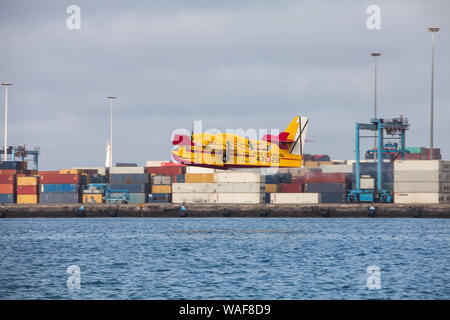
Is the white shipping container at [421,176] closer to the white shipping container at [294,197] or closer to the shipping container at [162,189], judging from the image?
the white shipping container at [294,197]

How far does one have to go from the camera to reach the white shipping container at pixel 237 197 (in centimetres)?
12300

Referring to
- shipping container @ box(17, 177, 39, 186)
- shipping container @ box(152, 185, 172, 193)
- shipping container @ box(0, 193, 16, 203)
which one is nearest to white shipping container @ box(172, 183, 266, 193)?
shipping container @ box(152, 185, 172, 193)

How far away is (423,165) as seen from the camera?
11544cm

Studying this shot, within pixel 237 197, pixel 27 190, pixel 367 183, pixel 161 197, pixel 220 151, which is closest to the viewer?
pixel 220 151

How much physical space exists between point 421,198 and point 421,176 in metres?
4.12

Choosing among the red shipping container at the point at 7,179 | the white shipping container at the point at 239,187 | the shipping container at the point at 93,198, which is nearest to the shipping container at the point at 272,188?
the white shipping container at the point at 239,187

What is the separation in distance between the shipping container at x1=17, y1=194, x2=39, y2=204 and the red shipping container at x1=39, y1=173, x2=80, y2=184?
4.08 meters

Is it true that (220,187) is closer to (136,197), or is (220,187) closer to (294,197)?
(294,197)

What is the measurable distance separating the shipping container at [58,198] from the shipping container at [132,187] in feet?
27.5

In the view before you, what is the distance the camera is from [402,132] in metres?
123

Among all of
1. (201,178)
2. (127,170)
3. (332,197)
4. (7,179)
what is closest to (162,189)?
(127,170)

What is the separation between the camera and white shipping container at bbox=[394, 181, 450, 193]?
115 metres

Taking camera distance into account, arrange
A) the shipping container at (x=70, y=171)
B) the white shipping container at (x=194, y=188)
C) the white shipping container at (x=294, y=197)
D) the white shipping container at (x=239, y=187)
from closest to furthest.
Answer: the white shipping container at (x=294, y=197), the white shipping container at (x=239, y=187), the white shipping container at (x=194, y=188), the shipping container at (x=70, y=171)
